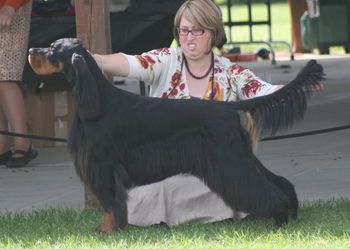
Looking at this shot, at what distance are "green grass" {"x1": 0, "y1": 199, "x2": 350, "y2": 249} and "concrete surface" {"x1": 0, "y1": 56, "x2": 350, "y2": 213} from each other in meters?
0.56

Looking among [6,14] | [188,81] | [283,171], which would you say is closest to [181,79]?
[188,81]

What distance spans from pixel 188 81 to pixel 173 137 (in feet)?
2.05

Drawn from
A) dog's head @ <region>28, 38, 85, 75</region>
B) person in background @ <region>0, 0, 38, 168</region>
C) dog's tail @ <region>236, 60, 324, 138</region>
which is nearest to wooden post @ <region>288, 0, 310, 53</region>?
person in background @ <region>0, 0, 38, 168</region>

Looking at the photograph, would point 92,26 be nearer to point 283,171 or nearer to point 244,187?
point 244,187

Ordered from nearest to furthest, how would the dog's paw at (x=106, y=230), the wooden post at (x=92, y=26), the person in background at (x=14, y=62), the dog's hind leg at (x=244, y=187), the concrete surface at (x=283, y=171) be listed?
the dog's hind leg at (x=244, y=187), the dog's paw at (x=106, y=230), the wooden post at (x=92, y=26), the concrete surface at (x=283, y=171), the person in background at (x=14, y=62)

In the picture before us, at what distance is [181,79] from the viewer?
661 cm

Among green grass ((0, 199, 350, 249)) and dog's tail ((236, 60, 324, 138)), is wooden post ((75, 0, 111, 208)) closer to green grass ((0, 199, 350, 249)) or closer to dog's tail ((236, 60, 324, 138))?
green grass ((0, 199, 350, 249))

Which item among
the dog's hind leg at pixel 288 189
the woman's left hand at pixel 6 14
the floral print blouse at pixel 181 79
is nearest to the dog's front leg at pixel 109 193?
the floral print blouse at pixel 181 79

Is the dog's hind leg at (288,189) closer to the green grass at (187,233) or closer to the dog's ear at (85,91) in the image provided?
the green grass at (187,233)

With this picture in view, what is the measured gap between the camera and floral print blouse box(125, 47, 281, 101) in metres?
6.58

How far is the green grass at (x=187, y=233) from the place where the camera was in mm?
5832

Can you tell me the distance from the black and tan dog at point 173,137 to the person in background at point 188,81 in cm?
27

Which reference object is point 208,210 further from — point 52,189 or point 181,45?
point 52,189

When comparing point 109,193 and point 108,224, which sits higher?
point 109,193
